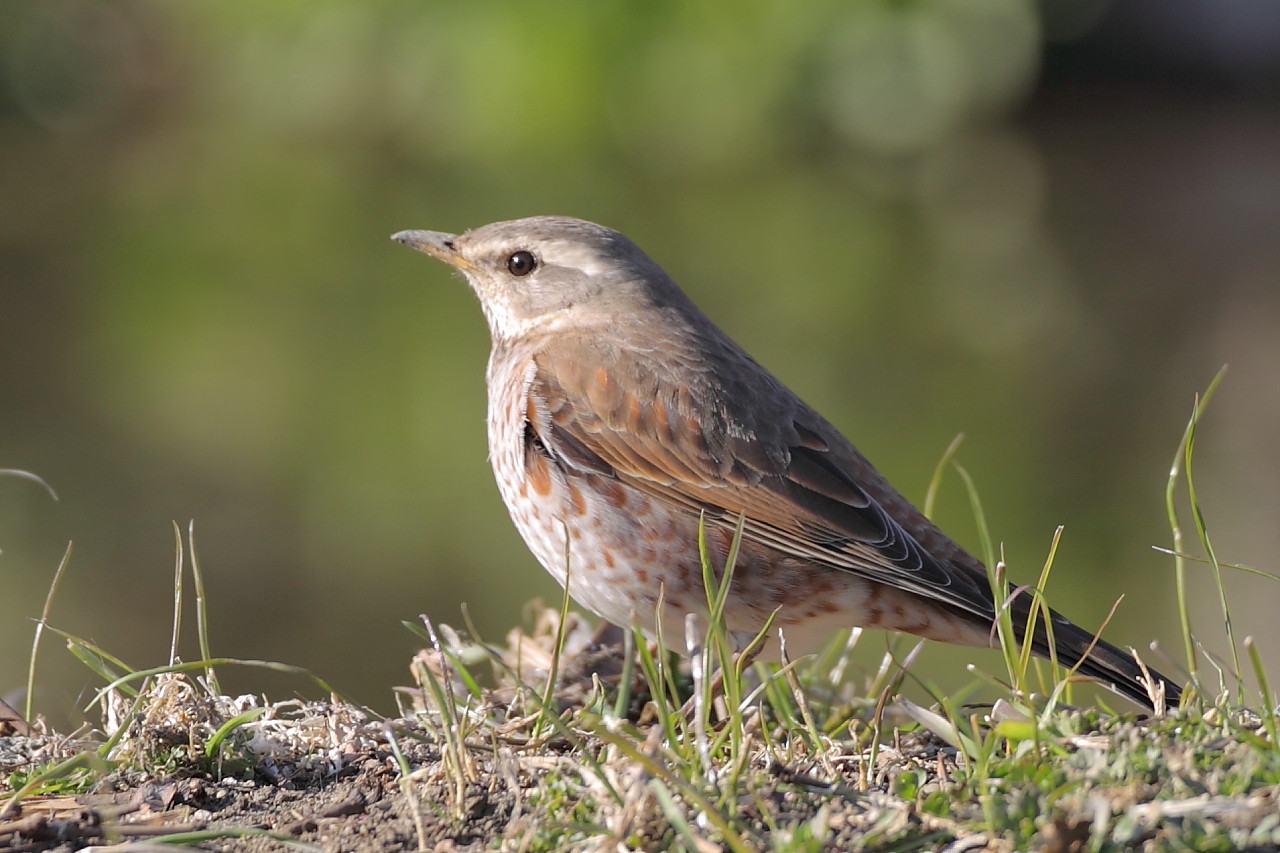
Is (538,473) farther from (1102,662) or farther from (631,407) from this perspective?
(1102,662)

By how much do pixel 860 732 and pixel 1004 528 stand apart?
356 cm

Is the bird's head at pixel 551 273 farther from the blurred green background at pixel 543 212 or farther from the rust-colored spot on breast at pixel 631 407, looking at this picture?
the blurred green background at pixel 543 212

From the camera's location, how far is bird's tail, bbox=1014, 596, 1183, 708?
373 cm

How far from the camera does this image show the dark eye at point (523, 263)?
5.32 meters

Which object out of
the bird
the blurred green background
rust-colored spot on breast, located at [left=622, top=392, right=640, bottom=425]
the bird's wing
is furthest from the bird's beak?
the blurred green background

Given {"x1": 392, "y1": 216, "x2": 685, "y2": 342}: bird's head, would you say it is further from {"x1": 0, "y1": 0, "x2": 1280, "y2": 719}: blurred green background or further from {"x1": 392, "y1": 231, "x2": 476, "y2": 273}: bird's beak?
{"x1": 0, "y1": 0, "x2": 1280, "y2": 719}: blurred green background

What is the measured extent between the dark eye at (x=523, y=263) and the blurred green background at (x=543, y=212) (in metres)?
1.64

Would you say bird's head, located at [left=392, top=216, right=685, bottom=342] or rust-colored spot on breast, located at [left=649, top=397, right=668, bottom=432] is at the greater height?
bird's head, located at [left=392, top=216, right=685, bottom=342]

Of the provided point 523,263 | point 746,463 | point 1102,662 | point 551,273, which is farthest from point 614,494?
point 1102,662

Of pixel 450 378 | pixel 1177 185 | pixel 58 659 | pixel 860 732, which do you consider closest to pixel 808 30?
pixel 1177 185

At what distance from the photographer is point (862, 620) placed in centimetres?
431

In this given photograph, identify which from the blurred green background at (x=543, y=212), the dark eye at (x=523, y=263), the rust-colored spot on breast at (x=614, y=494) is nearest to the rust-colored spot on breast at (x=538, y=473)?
the rust-colored spot on breast at (x=614, y=494)

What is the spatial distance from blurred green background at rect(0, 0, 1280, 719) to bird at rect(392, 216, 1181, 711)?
Answer: 174 cm

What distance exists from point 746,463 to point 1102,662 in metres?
1.16
